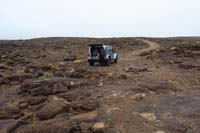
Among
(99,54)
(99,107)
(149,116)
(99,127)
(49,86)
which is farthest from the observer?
(99,54)

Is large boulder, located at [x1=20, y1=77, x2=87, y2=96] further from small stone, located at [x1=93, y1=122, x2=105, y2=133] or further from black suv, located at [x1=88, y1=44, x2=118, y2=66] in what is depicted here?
black suv, located at [x1=88, y1=44, x2=118, y2=66]

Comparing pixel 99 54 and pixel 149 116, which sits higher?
pixel 99 54

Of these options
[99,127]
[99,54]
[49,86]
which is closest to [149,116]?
[99,127]

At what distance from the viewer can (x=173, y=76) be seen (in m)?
19.0

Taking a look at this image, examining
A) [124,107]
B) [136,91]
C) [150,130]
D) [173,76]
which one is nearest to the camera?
[150,130]

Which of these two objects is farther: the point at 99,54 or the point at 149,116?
the point at 99,54

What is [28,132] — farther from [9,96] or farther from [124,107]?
[9,96]

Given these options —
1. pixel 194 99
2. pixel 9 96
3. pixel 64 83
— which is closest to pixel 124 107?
pixel 194 99

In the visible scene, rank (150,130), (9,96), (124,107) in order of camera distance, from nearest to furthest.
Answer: (150,130), (124,107), (9,96)

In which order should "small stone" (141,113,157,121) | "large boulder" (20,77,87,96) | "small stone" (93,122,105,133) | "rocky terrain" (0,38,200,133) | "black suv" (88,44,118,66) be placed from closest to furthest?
1. "small stone" (93,122,105,133)
2. "rocky terrain" (0,38,200,133)
3. "small stone" (141,113,157,121)
4. "large boulder" (20,77,87,96)
5. "black suv" (88,44,118,66)

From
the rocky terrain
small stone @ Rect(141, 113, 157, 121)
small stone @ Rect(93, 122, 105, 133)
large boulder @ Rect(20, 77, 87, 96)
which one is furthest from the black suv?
small stone @ Rect(93, 122, 105, 133)

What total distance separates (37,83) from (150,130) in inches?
311

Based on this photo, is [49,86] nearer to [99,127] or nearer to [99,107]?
[99,107]

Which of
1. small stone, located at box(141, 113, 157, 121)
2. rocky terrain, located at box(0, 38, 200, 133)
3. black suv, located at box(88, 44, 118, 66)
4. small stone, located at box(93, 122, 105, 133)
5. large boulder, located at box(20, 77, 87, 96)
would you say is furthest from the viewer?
black suv, located at box(88, 44, 118, 66)
